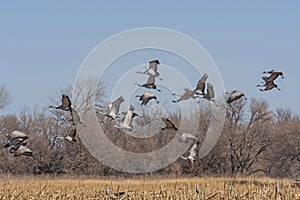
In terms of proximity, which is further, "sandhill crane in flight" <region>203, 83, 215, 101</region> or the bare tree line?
the bare tree line

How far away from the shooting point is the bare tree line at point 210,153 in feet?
104

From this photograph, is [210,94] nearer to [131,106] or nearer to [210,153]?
[131,106]

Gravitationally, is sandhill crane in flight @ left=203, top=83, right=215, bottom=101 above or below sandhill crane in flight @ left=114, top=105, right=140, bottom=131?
above

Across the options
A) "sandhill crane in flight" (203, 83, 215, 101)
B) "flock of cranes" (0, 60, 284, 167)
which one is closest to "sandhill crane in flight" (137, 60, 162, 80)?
"flock of cranes" (0, 60, 284, 167)

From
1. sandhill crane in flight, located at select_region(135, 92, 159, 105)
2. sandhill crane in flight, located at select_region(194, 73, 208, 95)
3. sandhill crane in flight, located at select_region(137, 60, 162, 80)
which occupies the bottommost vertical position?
sandhill crane in flight, located at select_region(135, 92, 159, 105)

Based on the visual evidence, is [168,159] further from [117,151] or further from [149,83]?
[149,83]

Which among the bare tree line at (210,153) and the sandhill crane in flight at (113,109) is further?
the bare tree line at (210,153)

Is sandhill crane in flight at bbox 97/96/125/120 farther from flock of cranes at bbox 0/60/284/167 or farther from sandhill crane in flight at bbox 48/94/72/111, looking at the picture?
sandhill crane in flight at bbox 48/94/72/111

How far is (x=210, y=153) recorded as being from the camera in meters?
37.5

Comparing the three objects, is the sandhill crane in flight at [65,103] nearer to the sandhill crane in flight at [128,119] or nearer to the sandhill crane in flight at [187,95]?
the sandhill crane in flight at [128,119]

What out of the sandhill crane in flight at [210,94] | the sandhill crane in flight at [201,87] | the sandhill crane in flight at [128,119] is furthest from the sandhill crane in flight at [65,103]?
the sandhill crane in flight at [210,94]

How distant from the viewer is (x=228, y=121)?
38.5 meters

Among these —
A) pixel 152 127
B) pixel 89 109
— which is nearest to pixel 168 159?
pixel 152 127

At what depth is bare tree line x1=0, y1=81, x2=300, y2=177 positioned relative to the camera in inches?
1243
